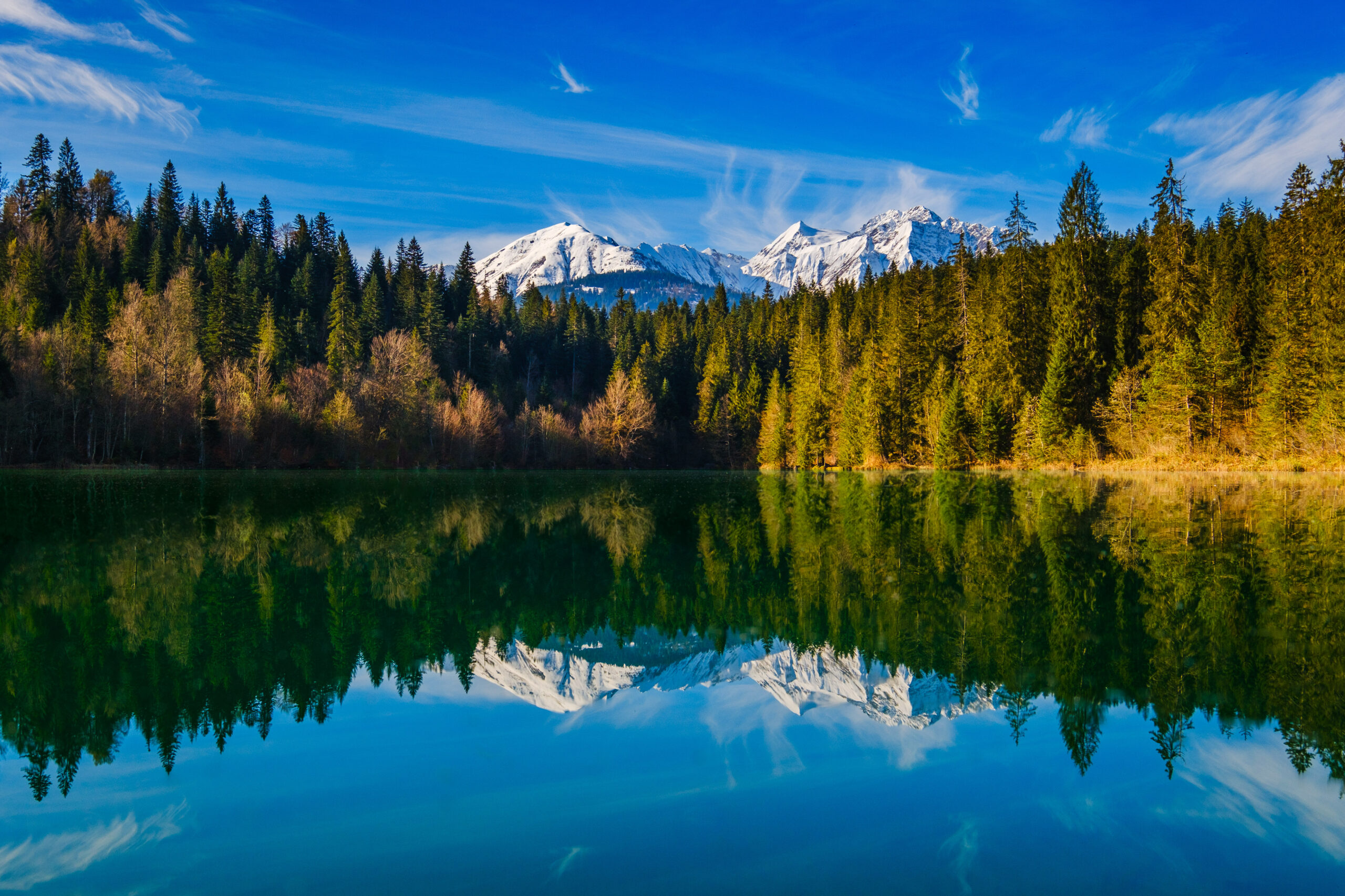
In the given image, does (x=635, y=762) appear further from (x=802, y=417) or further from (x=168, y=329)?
(x=168, y=329)

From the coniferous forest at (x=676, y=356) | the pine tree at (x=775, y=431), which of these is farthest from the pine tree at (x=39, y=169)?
the pine tree at (x=775, y=431)

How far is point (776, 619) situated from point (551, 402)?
83.9 meters

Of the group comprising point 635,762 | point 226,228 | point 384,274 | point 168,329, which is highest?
point 226,228

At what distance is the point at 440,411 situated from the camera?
7256 centimetres

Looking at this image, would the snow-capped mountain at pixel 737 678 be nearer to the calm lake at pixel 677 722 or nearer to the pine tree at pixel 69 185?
the calm lake at pixel 677 722

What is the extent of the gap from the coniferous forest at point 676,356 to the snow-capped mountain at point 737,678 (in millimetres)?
45219

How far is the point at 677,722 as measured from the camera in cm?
716

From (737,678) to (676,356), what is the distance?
311 feet

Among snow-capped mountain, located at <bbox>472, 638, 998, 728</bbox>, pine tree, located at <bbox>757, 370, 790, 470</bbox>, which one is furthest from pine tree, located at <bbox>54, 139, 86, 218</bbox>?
snow-capped mountain, located at <bbox>472, 638, 998, 728</bbox>

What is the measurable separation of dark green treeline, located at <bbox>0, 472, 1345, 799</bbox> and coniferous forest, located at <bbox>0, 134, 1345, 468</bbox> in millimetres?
29242

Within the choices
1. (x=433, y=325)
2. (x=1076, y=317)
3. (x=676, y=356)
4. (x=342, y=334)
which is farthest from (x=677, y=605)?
(x=676, y=356)

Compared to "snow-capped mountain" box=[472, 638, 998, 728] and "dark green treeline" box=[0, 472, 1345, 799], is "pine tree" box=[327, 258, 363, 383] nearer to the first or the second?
"dark green treeline" box=[0, 472, 1345, 799]

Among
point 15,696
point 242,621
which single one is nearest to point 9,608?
point 242,621

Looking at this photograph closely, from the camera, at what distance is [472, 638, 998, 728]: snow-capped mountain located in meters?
7.20
